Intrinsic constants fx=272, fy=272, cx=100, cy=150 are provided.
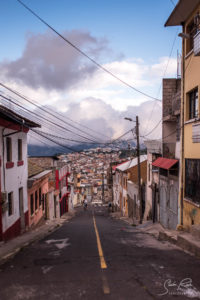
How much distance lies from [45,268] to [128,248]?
370 cm

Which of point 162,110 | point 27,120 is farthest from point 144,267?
point 162,110

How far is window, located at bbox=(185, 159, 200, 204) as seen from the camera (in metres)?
11.4

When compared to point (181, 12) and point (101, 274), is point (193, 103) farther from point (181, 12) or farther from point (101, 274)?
point (101, 274)

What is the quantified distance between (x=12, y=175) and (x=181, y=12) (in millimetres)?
11262

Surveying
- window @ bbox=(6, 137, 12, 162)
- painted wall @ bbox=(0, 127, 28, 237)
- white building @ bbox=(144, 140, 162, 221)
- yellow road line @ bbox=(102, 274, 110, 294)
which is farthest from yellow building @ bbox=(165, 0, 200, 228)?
window @ bbox=(6, 137, 12, 162)

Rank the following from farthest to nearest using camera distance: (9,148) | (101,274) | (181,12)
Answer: (9,148) < (181,12) < (101,274)

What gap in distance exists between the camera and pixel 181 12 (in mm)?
12219

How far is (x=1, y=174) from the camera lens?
12.2m

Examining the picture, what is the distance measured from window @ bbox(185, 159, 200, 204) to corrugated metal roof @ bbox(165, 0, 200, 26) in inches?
257

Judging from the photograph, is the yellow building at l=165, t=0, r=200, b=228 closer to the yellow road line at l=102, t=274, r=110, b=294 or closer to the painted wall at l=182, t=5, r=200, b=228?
the painted wall at l=182, t=5, r=200, b=228

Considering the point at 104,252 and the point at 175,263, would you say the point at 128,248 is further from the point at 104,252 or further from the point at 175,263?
the point at 175,263

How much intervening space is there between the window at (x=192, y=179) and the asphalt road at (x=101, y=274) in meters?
3.03

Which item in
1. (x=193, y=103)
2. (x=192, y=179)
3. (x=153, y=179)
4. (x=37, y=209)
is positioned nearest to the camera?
(x=192, y=179)

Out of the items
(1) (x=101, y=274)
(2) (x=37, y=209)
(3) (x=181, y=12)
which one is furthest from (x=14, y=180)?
(3) (x=181, y=12)
